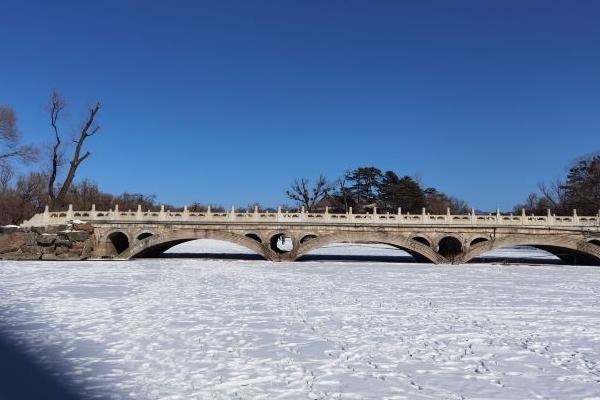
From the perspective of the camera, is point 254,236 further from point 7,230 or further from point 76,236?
point 7,230

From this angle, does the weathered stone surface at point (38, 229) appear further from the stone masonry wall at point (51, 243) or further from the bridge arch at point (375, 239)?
the bridge arch at point (375, 239)

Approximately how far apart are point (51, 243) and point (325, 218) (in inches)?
766

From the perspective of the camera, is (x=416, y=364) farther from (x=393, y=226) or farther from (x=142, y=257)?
(x=142, y=257)

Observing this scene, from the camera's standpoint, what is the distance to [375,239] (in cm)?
3550

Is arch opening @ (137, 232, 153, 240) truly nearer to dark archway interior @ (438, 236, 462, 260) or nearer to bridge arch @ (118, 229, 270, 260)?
bridge arch @ (118, 229, 270, 260)

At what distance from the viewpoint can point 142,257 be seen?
40.2 m

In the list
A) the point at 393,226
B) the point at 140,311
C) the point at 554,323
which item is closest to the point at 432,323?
the point at 554,323

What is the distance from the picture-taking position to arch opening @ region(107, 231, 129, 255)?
3744 cm

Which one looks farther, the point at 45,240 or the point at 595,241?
the point at 595,241

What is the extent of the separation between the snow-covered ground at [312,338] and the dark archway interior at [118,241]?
1615 centimetres

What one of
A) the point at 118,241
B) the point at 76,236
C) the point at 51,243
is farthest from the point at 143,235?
the point at 51,243

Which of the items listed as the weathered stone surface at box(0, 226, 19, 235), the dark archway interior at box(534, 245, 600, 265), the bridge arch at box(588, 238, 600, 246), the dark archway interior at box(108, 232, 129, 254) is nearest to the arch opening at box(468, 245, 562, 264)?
the dark archway interior at box(534, 245, 600, 265)

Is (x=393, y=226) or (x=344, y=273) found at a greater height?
(x=393, y=226)

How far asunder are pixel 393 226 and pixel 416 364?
26789 millimetres
